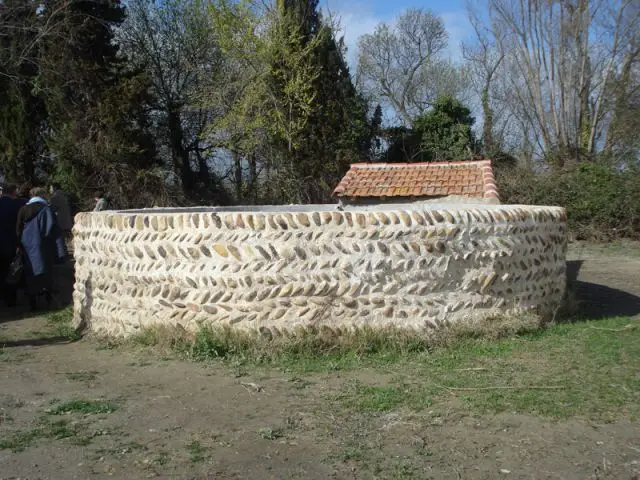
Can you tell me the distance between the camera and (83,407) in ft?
17.2

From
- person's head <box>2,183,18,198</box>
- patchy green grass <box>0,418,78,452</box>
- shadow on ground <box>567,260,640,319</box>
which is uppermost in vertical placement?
person's head <box>2,183,18,198</box>

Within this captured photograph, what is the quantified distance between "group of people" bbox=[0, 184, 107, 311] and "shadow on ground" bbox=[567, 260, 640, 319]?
22.8ft

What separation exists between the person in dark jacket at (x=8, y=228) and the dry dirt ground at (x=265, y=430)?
122 inches

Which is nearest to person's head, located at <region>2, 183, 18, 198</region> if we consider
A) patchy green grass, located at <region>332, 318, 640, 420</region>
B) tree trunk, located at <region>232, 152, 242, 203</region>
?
patchy green grass, located at <region>332, 318, 640, 420</region>

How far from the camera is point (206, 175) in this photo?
946 inches

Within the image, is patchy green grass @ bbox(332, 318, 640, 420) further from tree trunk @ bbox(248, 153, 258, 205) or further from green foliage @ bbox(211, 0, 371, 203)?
tree trunk @ bbox(248, 153, 258, 205)

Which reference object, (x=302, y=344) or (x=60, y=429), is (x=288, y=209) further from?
(x=60, y=429)

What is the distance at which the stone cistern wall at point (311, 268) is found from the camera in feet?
21.7

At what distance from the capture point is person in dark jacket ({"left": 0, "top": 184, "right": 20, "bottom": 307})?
9.24 metres

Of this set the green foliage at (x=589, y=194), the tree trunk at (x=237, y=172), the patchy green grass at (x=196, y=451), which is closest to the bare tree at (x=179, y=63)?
the tree trunk at (x=237, y=172)

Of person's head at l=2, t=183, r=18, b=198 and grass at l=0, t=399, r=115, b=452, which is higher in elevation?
person's head at l=2, t=183, r=18, b=198

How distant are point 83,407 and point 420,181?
11.3 m

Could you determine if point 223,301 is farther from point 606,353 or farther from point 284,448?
point 606,353

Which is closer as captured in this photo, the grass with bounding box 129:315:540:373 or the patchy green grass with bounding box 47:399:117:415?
the patchy green grass with bounding box 47:399:117:415
